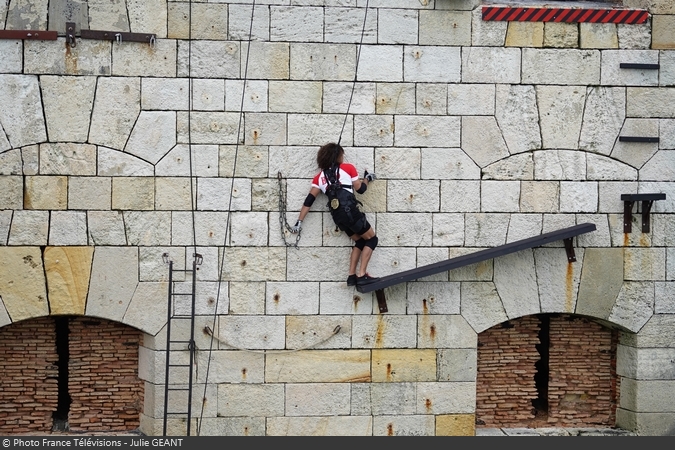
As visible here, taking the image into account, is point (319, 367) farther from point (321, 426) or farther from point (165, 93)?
point (165, 93)

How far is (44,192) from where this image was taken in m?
8.81

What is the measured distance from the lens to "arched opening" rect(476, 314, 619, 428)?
9.75 metres

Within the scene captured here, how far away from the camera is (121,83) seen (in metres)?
8.85

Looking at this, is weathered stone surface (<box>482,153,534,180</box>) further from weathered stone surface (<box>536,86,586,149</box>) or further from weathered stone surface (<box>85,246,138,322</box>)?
weathered stone surface (<box>85,246,138,322</box>)

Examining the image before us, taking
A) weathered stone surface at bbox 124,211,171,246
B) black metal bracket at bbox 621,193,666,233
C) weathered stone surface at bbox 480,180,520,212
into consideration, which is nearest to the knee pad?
weathered stone surface at bbox 480,180,520,212

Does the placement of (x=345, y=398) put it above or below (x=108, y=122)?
below

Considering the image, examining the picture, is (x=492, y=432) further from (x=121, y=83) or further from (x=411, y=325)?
(x=121, y=83)

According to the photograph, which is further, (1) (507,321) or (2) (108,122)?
(1) (507,321)

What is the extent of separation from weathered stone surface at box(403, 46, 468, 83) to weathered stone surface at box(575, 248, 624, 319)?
2354mm

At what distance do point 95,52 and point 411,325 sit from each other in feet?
13.7

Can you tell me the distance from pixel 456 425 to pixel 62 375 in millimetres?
4128

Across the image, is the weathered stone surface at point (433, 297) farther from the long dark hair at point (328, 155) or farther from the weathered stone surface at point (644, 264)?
the weathered stone surface at point (644, 264)

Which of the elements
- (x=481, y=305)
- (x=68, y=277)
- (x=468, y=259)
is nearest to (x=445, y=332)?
(x=481, y=305)

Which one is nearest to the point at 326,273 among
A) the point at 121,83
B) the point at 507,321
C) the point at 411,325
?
the point at 411,325
